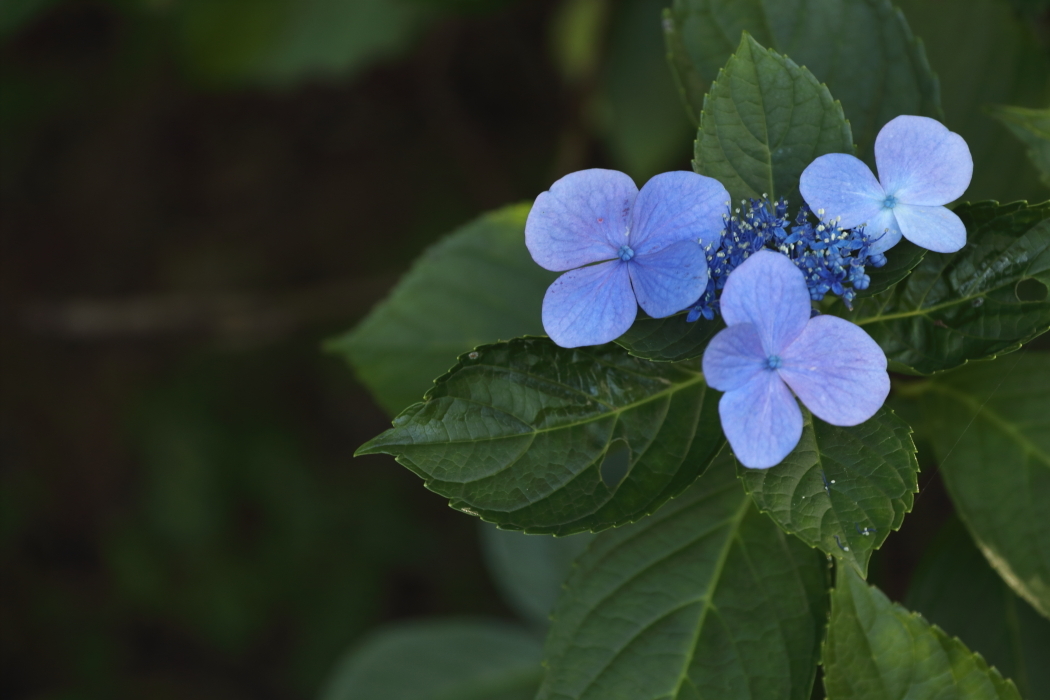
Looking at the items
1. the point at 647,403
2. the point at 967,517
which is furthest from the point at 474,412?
the point at 967,517

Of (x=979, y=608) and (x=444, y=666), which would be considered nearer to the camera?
(x=979, y=608)

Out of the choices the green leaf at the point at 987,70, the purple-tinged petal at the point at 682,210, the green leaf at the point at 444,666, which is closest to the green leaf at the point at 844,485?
the purple-tinged petal at the point at 682,210

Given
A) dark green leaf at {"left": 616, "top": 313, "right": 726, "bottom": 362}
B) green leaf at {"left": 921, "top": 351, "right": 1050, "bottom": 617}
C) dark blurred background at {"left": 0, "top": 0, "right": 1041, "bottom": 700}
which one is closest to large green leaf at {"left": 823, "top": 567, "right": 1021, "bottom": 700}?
green leaf at {"left": 921, "top": 351, "right": 1050, "bottom": 617}

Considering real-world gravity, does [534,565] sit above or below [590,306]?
below

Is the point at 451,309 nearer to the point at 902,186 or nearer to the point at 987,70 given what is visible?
the point at 902,186

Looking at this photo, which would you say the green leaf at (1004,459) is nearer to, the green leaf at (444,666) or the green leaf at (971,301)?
the green leaf at (971,301)

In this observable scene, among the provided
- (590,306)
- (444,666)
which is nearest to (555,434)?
(590,306)

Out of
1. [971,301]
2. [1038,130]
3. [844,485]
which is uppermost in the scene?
[1038,130]
